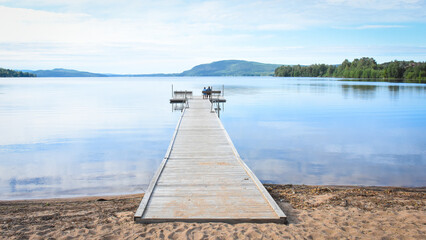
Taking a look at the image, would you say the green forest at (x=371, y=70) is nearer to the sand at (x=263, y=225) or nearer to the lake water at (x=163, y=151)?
the lake water at (x=163, y=151)

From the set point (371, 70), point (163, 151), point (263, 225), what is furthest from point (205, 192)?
point (371, 70)

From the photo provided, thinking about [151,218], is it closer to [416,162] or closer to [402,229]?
[402,229]

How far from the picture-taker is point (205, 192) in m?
5.95

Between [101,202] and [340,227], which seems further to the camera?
[101,202]

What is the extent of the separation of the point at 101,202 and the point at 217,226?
Answer: 120 inches

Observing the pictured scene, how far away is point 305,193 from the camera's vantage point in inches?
279

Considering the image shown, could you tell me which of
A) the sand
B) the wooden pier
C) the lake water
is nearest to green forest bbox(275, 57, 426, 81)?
the lake water

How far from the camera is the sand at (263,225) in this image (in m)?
4.70

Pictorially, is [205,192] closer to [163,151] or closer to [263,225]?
[263,225]

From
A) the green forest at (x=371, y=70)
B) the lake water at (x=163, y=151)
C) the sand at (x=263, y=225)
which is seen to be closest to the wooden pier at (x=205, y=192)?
the sand at (x=263, y=225)

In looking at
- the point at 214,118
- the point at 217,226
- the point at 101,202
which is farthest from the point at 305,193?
the point at 214,118

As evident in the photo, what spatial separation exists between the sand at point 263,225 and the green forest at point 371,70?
338 feet

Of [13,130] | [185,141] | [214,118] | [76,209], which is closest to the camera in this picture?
[76,209]

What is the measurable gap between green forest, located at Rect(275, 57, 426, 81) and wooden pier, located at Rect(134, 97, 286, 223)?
339 ft
